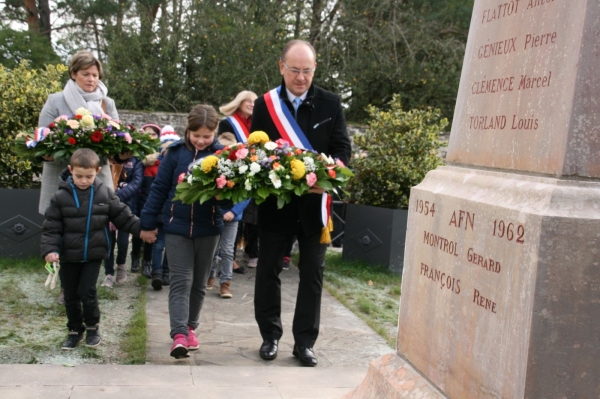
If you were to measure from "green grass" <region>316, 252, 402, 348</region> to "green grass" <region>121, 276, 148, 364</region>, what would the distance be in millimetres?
1951

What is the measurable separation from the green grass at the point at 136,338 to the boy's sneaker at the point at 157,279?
1.84 feet

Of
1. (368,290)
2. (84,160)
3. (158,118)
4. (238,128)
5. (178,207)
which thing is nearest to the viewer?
(178,207)

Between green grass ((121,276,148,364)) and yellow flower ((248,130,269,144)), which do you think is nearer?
yellow flower ((248,130,269,144))

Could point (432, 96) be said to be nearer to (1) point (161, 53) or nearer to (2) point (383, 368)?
(1) point (161, 53)

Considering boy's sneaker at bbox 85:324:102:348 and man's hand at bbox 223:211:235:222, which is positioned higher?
man's hand at bbox 223:211:235:222

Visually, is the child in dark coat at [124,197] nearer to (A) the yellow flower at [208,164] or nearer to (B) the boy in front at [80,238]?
(B) the boy in front at [80,238]

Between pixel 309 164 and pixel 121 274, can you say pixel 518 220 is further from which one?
pixel 121 274

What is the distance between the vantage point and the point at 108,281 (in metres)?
7.74

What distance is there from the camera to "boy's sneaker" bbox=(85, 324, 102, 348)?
5504 millimetres

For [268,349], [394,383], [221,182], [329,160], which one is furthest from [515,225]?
[268,349]

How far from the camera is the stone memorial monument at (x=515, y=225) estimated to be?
2803 mm

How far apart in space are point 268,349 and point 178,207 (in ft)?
3.95

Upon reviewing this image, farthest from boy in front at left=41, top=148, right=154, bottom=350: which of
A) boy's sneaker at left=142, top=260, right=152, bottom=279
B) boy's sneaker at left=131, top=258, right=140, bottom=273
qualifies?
boy's sneaker at left=131, top=258, right=140, bottom=273

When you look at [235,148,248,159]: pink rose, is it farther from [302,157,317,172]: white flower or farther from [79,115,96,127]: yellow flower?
[79,115,96,127]: yellow flower
